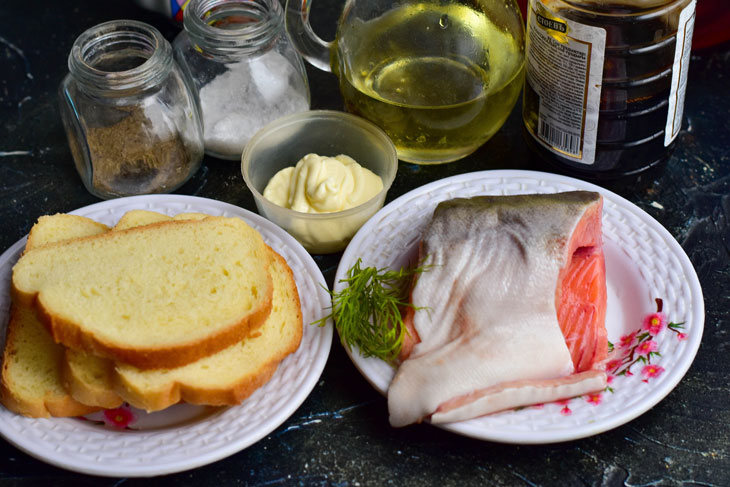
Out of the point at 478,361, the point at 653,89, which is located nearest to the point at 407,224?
the point at 478,361

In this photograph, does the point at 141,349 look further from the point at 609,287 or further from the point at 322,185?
the point at 609,287

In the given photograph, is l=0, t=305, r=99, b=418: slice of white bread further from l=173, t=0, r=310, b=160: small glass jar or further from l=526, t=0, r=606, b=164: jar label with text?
l=526, t=0, r=606, b=164: jar label with text

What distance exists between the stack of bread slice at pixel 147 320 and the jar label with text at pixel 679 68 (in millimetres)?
762

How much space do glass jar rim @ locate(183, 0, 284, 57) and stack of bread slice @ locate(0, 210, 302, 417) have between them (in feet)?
1.30

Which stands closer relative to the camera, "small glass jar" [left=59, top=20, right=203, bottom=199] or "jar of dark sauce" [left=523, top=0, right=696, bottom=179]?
"jar of dark sauce" [left=523, top=0, right=696, bottom=179]

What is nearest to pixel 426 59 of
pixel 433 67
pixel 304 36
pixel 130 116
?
pixel 433 67

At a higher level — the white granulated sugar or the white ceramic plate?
the white granulated sugar

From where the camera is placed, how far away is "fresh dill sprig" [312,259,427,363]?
1370 millimetres

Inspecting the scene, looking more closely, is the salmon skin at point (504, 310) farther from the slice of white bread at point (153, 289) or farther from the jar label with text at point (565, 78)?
the slice of white bread at point (153, 289)

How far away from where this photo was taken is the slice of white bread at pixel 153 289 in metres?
1.29

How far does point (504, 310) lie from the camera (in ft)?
4.48

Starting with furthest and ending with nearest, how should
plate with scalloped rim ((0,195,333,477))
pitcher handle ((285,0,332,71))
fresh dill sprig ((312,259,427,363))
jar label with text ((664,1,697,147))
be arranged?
pitcher handle ((285,0,332,71)) < jar label with text ((664,1,697,147)) < fresh dill sprig ((312,259,427,363)) < plate with scalloped rim ((0,195,333,477))

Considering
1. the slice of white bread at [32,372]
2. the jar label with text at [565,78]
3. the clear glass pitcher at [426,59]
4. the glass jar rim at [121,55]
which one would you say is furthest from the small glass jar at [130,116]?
the jar label with text at [565,78]

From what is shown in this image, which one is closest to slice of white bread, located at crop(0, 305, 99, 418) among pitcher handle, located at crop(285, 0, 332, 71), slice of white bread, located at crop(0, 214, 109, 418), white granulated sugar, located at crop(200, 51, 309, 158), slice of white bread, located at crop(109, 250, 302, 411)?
slice of white bread, located at crop(0, 214, 109, 418)
